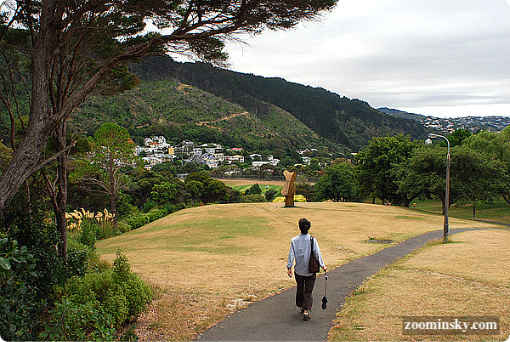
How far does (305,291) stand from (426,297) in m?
2.56

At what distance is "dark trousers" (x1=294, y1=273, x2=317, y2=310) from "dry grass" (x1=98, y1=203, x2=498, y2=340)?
4.43 feet

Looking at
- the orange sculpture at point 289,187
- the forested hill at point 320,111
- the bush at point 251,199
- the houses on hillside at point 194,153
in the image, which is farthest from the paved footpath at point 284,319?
the forested hill at point 320,111

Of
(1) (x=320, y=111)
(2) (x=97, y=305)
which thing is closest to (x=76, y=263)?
(2) (x=97, y=305)

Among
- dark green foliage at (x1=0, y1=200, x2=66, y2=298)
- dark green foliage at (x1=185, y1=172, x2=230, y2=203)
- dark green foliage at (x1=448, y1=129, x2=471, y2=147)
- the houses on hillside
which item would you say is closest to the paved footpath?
dark green foliage at (x1=0, y1=200, x2=66, y2=298)

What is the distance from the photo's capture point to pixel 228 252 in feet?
49.3

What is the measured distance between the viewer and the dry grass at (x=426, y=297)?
18.5ft

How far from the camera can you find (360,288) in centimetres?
828

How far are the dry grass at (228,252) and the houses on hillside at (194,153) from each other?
83.3 metres

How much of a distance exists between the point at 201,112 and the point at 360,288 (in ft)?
440

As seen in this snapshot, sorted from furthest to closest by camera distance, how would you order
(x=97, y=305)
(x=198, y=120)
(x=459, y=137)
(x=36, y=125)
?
1. (x=198, y=120)
2. (x=459, y=137)
3. (x=36, y=125)
4. (x=97, y=305)

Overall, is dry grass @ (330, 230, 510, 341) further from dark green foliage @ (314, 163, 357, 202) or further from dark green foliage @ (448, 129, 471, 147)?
dark green foliage @ (448, 129, 471, 147)

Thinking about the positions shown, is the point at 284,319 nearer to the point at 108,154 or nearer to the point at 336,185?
the point at 108,154

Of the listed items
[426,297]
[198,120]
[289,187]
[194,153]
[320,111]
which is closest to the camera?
[426,297]

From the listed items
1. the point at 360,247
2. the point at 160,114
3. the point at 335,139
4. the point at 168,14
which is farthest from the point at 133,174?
the point at 335,139
